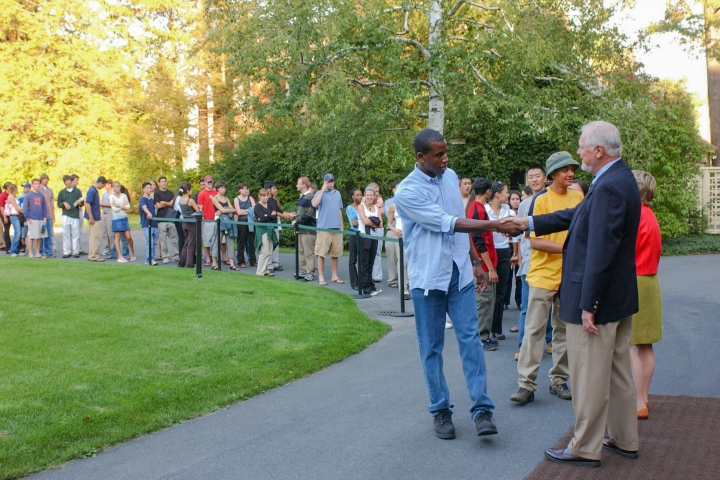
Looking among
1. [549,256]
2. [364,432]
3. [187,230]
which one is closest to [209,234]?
[187,230]

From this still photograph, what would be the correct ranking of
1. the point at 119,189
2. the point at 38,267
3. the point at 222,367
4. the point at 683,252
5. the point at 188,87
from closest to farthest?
the point at 222,367 < the point at 38,267 < the point at 119,189 < the point at 683,252 < the point at 188,87

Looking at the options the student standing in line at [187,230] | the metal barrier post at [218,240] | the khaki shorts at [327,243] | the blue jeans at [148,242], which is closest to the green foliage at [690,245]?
the khaki shorts at [327,243]

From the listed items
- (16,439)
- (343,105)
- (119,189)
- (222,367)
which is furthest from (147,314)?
(343,105)

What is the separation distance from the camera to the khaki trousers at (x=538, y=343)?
6051mm

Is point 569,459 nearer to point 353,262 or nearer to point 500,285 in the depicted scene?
point 500,285

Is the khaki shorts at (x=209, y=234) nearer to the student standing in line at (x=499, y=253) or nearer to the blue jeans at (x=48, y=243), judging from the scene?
the blue jeans at (x=48, y=243)

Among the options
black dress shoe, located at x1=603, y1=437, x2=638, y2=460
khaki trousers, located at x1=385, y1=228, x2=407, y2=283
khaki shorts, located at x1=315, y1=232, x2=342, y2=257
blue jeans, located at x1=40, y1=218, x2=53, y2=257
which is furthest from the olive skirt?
blue jeans, located at x1=40, y1=218, x2=53, y2=257

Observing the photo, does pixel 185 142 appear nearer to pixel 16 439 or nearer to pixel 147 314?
pixel 147 314

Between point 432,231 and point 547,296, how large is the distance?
1.50 metres

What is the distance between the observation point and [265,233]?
14516 mm

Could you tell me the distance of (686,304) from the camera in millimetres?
11336

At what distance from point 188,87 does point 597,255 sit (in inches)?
1209

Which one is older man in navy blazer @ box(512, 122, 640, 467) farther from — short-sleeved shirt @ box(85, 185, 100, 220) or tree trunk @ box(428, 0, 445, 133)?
short-sleeved shirt @ box(85, 185, 100, 220)

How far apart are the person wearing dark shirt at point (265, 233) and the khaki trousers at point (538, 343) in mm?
8841
